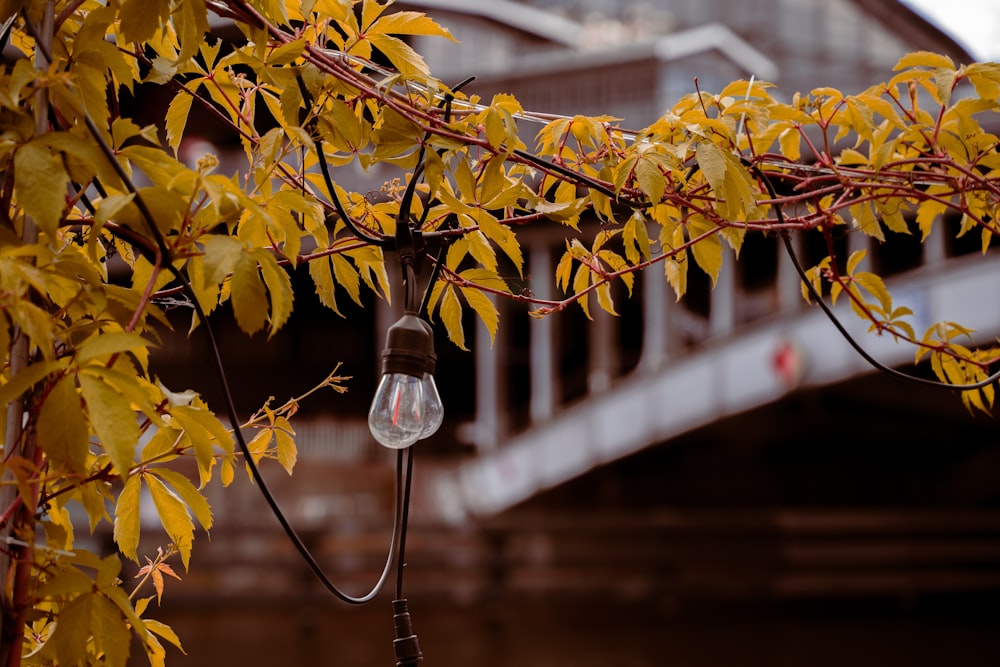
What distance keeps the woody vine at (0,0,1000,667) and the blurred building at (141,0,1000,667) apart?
6.81 metres

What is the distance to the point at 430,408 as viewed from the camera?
1.21 metres

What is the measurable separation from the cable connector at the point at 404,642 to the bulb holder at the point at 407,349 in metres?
0.30

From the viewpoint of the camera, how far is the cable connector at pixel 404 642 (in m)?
1.24

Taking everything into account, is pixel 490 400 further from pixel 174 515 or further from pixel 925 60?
pixel 174 515

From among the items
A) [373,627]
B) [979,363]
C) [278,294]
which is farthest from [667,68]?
[278,294]

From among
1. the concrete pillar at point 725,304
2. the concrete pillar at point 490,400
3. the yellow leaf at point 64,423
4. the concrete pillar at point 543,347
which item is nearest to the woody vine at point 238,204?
the yellow leaf at point 64,423

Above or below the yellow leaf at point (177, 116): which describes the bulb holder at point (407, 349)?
below

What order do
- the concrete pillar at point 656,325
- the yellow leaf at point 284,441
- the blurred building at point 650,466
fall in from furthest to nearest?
the concrete pillar at point 656,325 < the blurred building at point 650,466 < the yellow leaf at point 284,441

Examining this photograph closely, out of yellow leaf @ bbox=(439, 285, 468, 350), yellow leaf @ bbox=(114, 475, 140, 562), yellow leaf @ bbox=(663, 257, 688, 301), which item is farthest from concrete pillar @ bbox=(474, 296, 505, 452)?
yellow leaf @ bbox=(114, 475, 140, 562)

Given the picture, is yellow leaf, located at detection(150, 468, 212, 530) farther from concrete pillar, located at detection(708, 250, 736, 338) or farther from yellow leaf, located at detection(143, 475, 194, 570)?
concrete pillar, located at detection(708, 250, 736, 338)

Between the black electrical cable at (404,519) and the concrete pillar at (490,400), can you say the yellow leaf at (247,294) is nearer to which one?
the black electrical cable at (404,519)

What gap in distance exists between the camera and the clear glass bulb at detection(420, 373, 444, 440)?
1.20m

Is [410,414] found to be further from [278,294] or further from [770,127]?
[770,127]

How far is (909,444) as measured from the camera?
1575cm
